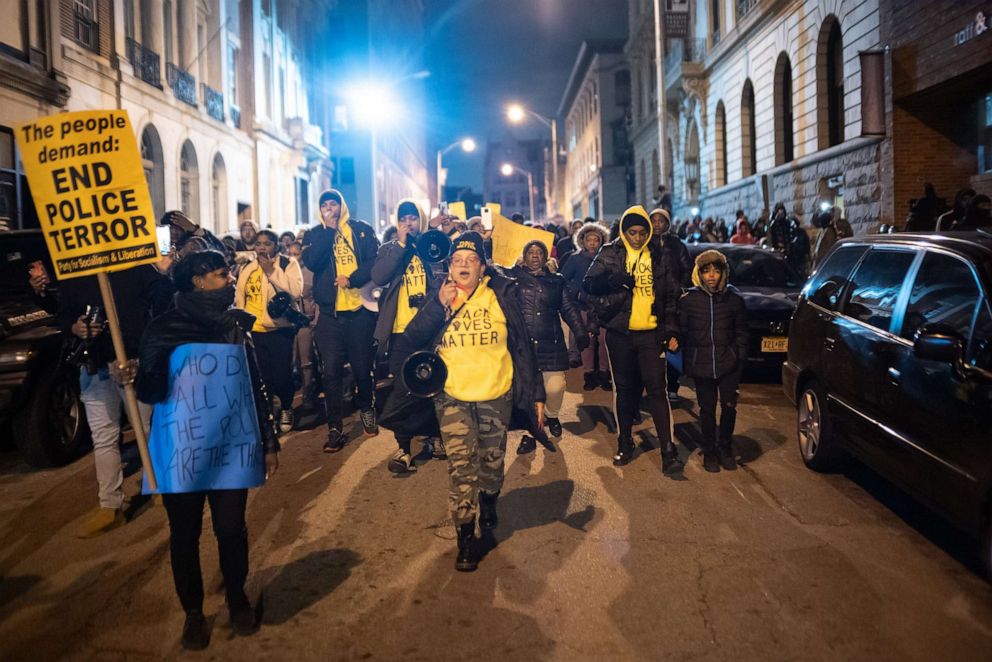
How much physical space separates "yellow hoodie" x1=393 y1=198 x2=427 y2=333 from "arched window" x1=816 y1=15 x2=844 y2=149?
1637 cm

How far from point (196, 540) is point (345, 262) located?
4.27 metres

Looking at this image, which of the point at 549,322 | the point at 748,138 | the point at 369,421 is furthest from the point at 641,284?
the point at 748,138

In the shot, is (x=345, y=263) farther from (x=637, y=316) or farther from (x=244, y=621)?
(x=244, y=621)

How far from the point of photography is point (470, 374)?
4820 millimetres

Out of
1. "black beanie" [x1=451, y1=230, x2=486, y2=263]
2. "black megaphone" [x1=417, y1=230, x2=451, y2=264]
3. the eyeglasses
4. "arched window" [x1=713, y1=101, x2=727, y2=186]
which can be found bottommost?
the eyeglasses

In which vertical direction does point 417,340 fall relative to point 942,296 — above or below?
below

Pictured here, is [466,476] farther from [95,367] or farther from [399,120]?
[399,120]

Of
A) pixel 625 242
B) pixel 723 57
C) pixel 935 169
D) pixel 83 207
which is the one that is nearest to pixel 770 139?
pixel 723 57

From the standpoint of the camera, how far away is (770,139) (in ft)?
81.5

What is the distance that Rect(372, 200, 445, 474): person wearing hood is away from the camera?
6.95m

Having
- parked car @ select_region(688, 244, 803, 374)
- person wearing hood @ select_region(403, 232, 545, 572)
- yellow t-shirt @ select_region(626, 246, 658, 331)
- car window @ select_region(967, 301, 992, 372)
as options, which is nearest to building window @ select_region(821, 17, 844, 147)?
parked car @ select_region(688, 244, 803, 374)

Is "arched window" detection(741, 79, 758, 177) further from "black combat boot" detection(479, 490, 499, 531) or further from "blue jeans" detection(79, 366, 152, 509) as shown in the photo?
"blue jeans" detection(79, 366, 152, 509)

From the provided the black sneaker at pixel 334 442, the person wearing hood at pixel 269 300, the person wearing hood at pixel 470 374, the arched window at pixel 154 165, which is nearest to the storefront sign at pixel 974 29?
the person wearing hood at pixel 269 300

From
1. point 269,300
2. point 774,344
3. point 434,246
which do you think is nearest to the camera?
point 434,246
